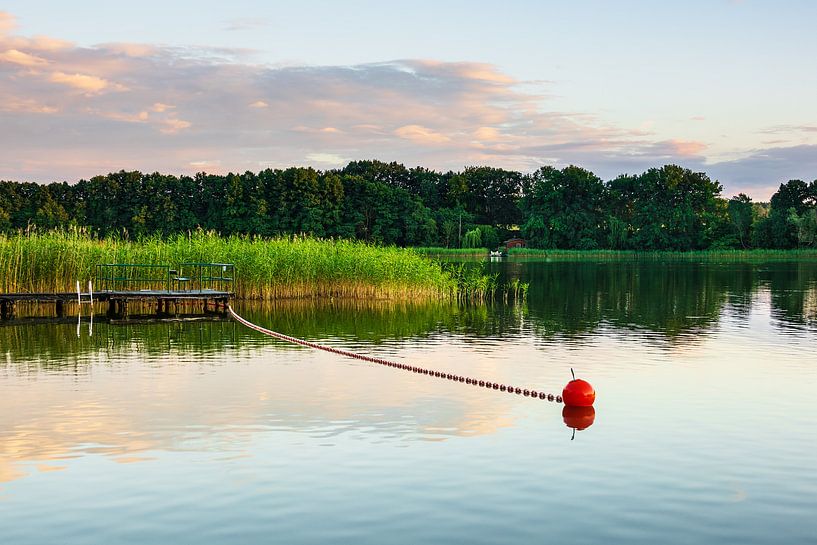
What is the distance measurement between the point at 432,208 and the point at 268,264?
341 feet

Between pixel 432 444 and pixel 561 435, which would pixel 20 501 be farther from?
pixel 561 435

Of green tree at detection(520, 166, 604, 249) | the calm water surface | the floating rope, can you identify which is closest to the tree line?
green tree at detection(520, 166, 604, 249)

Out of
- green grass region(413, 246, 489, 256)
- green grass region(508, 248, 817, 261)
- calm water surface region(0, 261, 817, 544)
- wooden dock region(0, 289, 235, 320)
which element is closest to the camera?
calm water surface region(0, 261, 817, 544)

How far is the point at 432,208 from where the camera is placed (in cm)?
14462

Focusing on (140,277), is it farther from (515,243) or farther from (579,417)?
(515,243)

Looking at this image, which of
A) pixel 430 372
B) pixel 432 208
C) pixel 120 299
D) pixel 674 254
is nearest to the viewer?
pixel 430 372

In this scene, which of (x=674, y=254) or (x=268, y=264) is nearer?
(x=268, y=264)

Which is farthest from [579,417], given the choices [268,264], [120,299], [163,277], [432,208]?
[432,208]

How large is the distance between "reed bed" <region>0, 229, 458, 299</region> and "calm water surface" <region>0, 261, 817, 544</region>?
9980mm

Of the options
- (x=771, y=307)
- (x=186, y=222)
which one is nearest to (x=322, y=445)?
(x=771, y=307)

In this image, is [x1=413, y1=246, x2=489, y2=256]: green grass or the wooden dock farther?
[x1=413, y1=246, x2=489, y2=256]: green grass

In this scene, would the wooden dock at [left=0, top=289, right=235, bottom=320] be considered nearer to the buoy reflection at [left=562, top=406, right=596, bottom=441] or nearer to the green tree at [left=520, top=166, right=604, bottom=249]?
the buoy reflection at [left=562, top=406, right=596, bottom=441]

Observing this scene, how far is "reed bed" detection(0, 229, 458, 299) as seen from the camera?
123ft

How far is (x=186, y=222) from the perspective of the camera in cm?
11975
